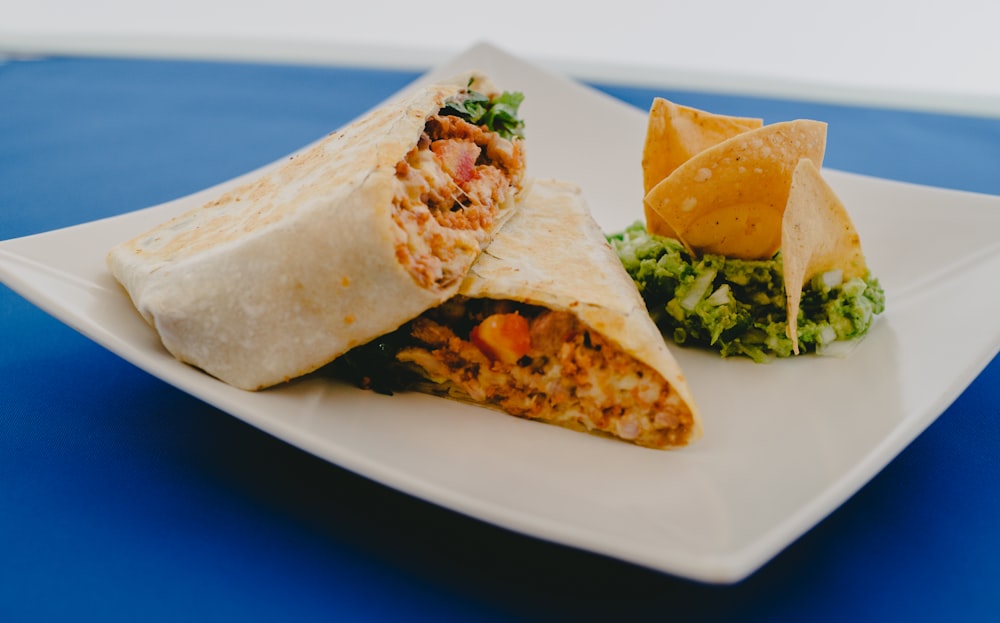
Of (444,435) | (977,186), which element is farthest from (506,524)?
(977,186)

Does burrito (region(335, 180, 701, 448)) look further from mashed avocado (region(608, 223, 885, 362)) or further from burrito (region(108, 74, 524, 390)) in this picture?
mashed avocado (region(608, 223, 885, 362))

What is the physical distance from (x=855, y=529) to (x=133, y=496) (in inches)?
61.3

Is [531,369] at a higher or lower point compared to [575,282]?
lower

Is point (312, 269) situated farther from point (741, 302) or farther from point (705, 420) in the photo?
point (741, 302)

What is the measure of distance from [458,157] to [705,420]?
1.05 meters

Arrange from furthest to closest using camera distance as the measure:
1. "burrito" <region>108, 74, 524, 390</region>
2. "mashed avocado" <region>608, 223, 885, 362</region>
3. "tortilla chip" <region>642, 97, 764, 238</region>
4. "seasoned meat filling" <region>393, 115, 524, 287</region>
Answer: "tortilla chip" <region>642, 97, 764, 238</region> → "mashed avocado" <region>608, 223, 885, 362</region> → "seasoned meat filling" <region>393, 115, 524, 287</region> → "burrito" <region>108, 74, 524, 390</region>

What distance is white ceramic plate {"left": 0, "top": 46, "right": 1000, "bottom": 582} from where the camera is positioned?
158 centimetres

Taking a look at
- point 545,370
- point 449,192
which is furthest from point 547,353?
point 449,192

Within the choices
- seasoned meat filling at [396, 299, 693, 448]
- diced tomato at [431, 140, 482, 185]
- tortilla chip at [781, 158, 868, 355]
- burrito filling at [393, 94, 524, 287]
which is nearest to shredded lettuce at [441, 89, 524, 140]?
burrito filling at [393, 94, 524, 287]

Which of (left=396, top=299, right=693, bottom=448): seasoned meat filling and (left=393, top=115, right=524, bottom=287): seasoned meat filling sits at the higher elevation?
(left=393, top=115, right=524, bottom=287): seasoned meat filling

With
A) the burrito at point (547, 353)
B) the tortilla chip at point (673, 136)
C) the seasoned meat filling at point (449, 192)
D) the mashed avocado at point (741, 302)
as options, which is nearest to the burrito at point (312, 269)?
the seasoned meat filling at point (449, 192)

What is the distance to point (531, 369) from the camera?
2.12 metres

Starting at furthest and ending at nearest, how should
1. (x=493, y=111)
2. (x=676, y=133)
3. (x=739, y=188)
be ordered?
(x=493, y=111), (x=676, y=133), (x=739, y=188)

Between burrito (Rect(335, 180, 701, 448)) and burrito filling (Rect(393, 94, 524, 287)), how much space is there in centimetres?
9
